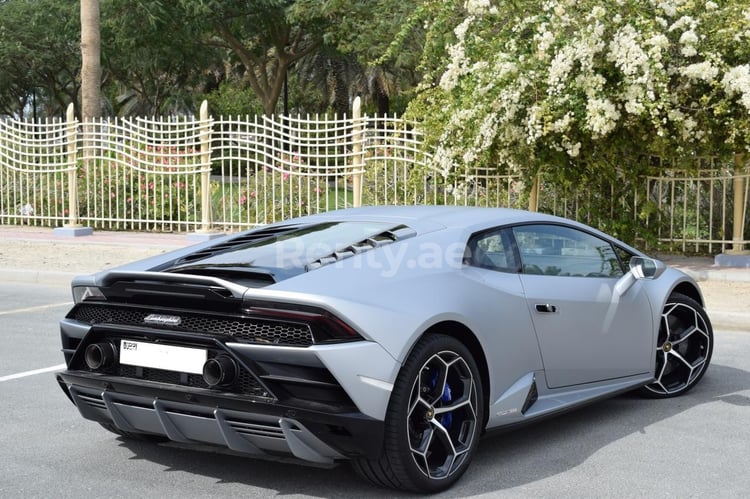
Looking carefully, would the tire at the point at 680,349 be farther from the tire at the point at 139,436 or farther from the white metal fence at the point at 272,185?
the white metal fence at the point at 272,185

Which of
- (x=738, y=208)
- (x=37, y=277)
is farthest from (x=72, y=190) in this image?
(x=738, y=208)

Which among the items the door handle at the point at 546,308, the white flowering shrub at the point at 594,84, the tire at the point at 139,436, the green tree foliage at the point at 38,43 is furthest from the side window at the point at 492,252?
the green tree foliage at the point at 38,43

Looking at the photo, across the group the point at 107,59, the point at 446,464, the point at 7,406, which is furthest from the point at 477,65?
the point at 107,59

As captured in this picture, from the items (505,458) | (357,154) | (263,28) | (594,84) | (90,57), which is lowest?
(505,458)

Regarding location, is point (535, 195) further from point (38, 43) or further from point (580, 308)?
point (38, 43)

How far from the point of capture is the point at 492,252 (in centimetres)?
522

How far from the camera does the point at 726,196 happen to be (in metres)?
14.5

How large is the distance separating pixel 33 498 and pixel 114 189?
50.1 feet

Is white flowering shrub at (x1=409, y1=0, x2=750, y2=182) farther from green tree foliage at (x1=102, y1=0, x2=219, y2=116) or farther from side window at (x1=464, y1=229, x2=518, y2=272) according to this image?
green tree foliage at (x1=102, y1=0, x2=219, y2=116)

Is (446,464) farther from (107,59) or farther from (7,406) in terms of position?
(107,59)

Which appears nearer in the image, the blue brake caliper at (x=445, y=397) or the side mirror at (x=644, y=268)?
the blue brake caliper at (x=445, y=397)

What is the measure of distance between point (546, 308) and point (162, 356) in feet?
6.48

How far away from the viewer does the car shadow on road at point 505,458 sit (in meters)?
4.71

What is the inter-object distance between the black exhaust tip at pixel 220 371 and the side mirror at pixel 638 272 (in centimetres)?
249
